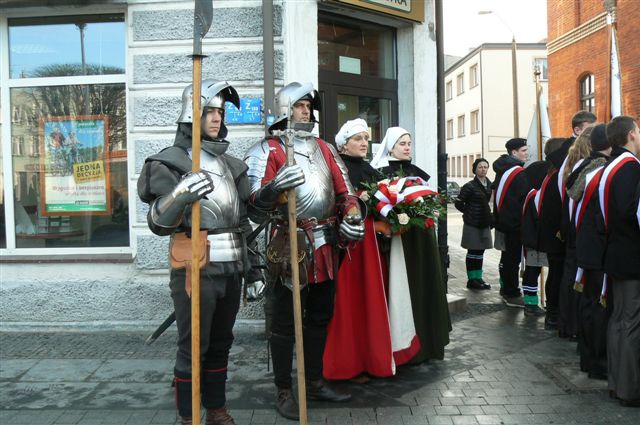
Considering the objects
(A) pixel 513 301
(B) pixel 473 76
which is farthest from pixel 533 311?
(B) pixel 473 76

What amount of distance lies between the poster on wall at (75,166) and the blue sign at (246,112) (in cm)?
137

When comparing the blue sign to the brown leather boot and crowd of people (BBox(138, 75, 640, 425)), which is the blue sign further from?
the brown leather boot

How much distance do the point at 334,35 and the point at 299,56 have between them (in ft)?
3.37

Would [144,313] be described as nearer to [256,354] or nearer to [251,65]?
[256,354]

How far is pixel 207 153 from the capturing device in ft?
13.1

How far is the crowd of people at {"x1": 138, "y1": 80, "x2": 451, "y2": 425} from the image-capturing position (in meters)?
3.89

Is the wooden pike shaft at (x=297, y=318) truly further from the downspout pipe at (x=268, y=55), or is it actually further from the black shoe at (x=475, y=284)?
the black shoe at (x=475, y=284)

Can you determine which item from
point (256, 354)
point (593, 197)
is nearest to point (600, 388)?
point (593, 197)

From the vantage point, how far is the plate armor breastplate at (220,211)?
3879 mm

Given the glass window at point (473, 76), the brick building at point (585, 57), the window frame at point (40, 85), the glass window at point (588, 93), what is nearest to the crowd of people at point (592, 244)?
the window frame at point (40, 85)

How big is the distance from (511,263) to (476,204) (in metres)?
1.13

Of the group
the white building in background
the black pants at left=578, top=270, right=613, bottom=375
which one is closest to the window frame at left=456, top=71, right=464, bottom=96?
the white building in background

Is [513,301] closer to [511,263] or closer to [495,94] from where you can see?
[511,263]

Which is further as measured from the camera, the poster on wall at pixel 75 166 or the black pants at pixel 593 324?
the poster on wall at pixel 75 166
